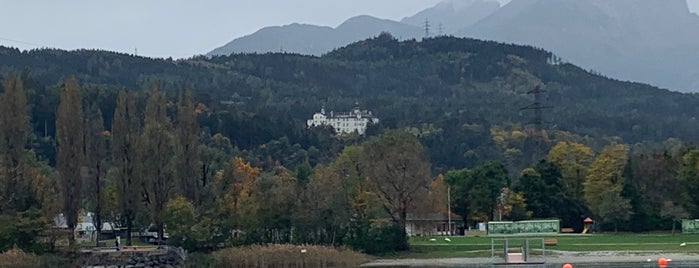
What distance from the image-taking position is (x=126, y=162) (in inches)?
2539

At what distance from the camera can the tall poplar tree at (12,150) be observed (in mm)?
58594

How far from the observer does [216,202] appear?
6494 centimetres

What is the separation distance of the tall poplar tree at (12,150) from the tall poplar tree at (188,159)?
9326mm

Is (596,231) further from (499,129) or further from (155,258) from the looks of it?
(499,129)

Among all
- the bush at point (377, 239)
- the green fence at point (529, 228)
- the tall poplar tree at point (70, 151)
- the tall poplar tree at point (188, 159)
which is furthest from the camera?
the tall poplar tree at point (188, 159)

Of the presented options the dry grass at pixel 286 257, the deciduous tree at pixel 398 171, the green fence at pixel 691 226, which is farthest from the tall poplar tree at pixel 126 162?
the green fence at pixel 691 226

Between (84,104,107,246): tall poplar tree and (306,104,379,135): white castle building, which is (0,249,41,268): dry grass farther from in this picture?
(306,104,379,135): white castle building

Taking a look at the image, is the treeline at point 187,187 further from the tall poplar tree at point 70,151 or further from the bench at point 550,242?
the bench at point 550,242

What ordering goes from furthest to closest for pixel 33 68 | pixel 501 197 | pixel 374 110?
pixel 374 110 < pixel 33 68 < pixel 501 197

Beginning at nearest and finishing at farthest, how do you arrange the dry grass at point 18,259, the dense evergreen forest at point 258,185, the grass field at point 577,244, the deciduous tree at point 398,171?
the dry grass at point 18,259
the grass field at point 577,244
the dense evergreen forest at point 258,185
the deciduous tree at point 398,171

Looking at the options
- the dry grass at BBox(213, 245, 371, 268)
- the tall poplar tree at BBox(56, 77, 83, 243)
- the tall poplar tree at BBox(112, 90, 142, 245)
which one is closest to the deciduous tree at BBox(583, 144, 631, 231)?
the dry grass at BBox(213, 245, 371, 268)

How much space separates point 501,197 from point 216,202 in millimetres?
24266

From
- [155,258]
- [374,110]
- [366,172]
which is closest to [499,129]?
[374,110]

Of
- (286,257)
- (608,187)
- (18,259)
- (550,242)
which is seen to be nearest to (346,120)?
(608,187)
